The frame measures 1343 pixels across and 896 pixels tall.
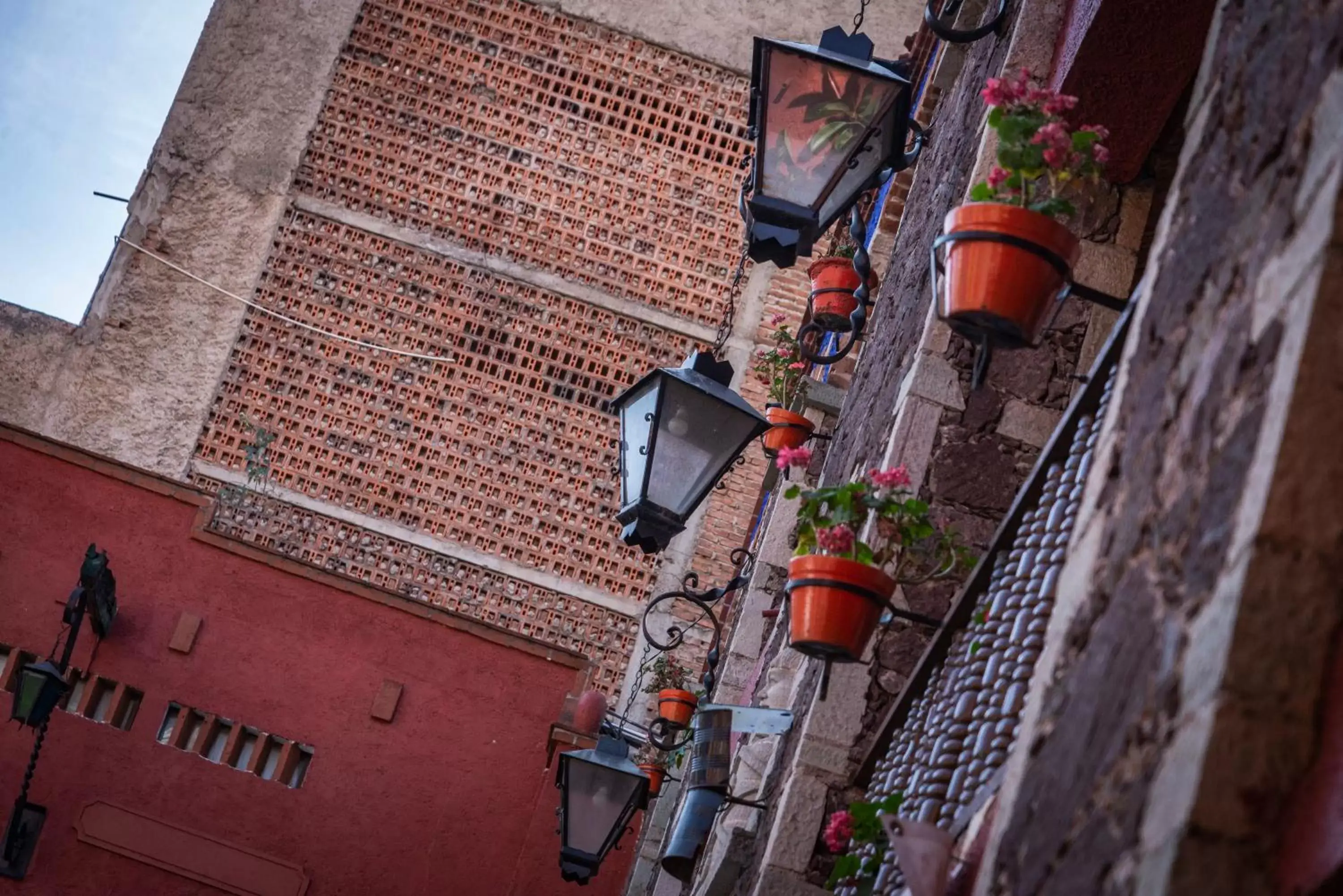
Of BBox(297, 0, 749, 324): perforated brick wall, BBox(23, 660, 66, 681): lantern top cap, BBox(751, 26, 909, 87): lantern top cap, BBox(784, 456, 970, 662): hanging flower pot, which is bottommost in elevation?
BBox(23, 660, 66, 681): lantern top cap

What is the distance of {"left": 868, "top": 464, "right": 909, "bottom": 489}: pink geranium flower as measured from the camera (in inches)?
166

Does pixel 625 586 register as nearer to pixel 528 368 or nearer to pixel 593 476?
pixel 593 476

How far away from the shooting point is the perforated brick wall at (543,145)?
47.7 feet

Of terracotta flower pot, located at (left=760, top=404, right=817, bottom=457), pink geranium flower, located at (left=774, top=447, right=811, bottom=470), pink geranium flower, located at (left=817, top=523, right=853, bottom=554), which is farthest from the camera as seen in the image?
terracotta flower pot, located at (left=760, top=404, right=817, bottom=457)

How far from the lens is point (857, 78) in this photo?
212 inches

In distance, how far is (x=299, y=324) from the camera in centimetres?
1412

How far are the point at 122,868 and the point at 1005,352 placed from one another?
22.8 ft

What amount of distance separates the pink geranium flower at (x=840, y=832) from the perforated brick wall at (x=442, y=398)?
9.21 meters

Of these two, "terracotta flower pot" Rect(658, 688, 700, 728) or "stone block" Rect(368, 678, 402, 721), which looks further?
"terracotta flower pot" Rect(658, 688, 700, 728)

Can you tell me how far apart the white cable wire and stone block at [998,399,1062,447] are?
9.61 m

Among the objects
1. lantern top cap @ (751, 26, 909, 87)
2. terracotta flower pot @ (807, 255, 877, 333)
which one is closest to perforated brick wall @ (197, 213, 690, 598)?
terracotta flower pot @ (807, 255, 877, 333)

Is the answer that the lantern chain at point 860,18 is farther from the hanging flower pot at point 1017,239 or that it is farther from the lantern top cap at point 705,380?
Answer: the hanging flower pot at point 1017,239

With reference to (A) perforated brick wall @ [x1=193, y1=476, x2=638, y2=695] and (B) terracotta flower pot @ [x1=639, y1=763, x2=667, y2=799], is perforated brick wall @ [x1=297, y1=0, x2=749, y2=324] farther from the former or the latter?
(B) terracotta flower pot @ [x1=639, y1=763, x2=667, y2=799]

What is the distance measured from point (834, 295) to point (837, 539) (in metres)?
3.87
